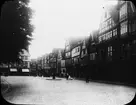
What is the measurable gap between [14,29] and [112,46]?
82.6 ft

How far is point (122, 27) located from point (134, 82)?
29.9 feet

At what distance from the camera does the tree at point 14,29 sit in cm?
1532

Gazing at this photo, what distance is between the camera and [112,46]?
40250 millimetres

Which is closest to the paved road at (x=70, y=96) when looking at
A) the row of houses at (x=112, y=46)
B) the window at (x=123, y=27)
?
the row of houses at (x=112, y=46)

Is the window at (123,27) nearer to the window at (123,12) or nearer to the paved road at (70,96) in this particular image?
the window at (123,12)

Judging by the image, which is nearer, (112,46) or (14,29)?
(14,29)

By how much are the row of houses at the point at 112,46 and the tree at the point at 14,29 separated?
1532 centimetres

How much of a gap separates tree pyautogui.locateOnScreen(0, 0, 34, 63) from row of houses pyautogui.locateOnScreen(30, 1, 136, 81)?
15.3 m

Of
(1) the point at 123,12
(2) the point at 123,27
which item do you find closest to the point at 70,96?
(2) the point at 123,27

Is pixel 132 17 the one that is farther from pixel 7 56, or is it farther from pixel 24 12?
pixel 7 56

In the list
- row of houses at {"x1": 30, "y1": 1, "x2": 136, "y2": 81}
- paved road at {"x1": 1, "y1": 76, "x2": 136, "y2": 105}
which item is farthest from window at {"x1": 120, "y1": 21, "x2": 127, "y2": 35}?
paved road at {"x1": 1, "y1": 76, "x2": 136, "y2": 105}

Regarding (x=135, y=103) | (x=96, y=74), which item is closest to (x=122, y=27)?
(x=96, y=74)

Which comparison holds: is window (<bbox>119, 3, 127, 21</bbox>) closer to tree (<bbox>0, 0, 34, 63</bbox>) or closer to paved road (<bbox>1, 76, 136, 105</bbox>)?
paved road (<bbox>1, 76, 136, 105</bbox>)

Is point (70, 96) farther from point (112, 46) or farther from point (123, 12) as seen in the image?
point (112, 46)
